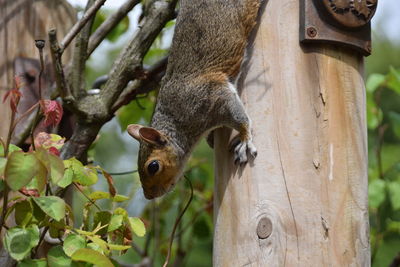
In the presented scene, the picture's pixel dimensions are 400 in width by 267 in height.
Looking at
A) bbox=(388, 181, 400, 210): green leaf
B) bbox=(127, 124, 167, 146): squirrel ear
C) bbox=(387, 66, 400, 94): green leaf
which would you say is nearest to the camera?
bbox=(127, 124, 167, 146): squirrel ear

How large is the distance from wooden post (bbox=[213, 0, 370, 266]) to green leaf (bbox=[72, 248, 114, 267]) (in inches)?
16.8

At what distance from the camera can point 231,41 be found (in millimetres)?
2225

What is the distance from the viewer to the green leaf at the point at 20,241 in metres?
1.65

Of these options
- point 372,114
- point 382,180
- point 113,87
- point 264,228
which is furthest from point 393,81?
point 264,228

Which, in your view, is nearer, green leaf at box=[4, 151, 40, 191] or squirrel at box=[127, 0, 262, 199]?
green leaf at box=[4, 151, 40, 191]

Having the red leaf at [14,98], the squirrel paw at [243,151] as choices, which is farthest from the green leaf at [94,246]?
the squirrel paw at [243,151]

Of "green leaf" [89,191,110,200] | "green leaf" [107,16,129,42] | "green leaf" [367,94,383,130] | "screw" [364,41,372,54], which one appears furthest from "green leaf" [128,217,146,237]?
"green leaf" [367,94,383,130]

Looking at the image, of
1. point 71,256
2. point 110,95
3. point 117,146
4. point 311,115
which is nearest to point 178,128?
point 110,95

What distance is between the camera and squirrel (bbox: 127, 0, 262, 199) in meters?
2.19

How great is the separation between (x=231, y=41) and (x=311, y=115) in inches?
16.7

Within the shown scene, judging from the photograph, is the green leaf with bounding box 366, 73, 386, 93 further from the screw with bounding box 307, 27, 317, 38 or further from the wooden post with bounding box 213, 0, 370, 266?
the screw with bounding box 307, 27, 317, 38

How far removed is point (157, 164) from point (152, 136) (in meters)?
0.10

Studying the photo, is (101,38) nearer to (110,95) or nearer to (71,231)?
(110,95)

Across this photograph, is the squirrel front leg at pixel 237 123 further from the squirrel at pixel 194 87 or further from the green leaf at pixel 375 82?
the green leaf at pixel 375 82
